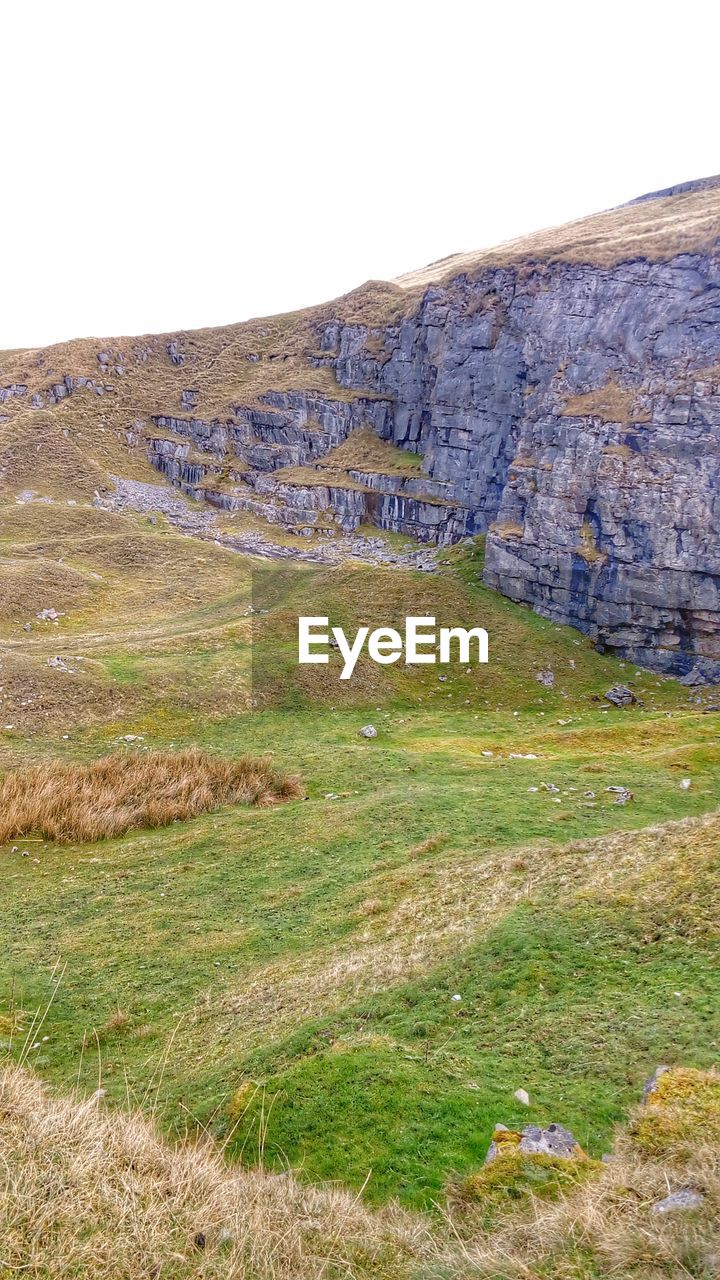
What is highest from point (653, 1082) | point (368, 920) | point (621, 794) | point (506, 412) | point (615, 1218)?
point (506, 412)

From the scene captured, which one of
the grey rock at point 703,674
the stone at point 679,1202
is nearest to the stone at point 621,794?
Answer: the stone at point 679,1202

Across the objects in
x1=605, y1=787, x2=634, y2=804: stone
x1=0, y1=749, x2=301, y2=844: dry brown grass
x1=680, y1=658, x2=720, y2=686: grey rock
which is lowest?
x1=680, y1=658, x2=720, y2=686: grey rock


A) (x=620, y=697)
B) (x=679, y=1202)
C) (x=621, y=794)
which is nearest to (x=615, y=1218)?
(x=679, y=1202)

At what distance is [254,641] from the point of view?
39781 millimetres

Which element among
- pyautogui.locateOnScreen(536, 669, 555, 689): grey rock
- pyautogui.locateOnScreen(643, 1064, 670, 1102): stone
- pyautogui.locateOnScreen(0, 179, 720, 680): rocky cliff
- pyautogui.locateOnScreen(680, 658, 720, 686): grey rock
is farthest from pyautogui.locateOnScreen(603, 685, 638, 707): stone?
pyautogui.locateOnScreen(643, 1064, 670, 1102): stone

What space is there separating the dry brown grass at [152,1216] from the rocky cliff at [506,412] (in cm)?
3827

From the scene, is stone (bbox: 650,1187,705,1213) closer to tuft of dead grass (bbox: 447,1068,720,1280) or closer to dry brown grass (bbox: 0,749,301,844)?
tuft of dead grass (bbox: 447,1068,720,1280)

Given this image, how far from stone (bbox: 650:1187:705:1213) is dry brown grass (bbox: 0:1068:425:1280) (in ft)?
7.03

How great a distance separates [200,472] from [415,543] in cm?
2657

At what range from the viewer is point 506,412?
59.5 meters

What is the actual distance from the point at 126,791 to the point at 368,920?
11.1 metres

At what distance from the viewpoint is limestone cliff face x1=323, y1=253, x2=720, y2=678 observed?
40.7 meters

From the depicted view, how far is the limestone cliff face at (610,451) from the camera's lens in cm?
4069

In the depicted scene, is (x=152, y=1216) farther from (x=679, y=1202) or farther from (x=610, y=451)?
(x=610, y=451)
